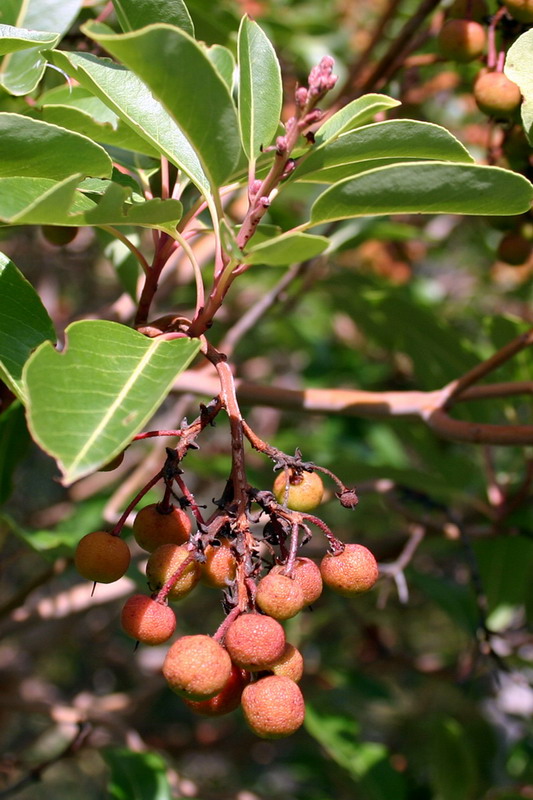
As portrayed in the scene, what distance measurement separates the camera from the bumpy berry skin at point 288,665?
37.5 inches

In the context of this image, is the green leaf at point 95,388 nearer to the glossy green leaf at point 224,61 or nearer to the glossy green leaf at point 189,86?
the glossy green leaf at point 189,86

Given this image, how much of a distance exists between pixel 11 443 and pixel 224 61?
91 cm

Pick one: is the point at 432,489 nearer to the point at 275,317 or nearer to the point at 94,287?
the point at 275,317

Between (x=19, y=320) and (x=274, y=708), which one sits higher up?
(x=19, y=320)

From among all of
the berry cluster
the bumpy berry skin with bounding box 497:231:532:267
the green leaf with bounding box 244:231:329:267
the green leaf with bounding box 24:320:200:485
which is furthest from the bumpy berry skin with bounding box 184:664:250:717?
the bumpy berry skin with bounding box 497:231:532:267

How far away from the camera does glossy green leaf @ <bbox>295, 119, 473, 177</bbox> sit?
98 cm

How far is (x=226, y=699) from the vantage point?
99 cm

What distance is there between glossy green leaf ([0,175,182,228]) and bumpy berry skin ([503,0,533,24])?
77cm

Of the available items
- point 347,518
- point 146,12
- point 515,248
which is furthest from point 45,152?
point 347,518

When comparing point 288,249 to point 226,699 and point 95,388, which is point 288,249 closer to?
point 95,388

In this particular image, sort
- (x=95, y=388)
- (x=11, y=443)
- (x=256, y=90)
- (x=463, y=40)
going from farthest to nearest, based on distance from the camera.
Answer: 1. (x=11, y=443)
2. (x=463, y=40)
3. (x=256, y=90)
4. (x=95, y=388)

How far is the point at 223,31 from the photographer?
1.94 meters

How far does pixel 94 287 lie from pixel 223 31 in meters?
2.67

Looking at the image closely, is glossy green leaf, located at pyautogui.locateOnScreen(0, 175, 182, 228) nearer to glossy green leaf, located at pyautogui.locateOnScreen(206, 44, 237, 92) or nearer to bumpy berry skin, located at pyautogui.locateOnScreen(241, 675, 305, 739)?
glossy green leaf, located at pyautogui.locateOnScreen(206, 44, 237, 92)
